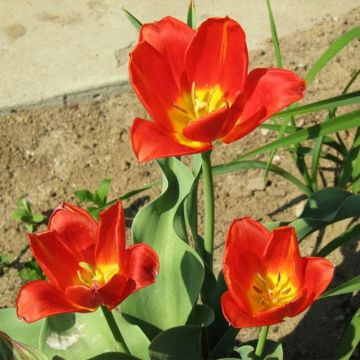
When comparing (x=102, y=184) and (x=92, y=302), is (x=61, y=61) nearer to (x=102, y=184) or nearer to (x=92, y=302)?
(x=102, y=184)

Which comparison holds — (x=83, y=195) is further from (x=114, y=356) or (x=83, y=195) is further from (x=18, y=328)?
(x=114, y=356)

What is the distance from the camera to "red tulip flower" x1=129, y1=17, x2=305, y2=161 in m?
1.23

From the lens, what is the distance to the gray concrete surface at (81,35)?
3.17m

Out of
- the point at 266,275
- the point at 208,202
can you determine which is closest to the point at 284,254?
the point at 266,275

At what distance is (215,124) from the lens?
1.20 metres

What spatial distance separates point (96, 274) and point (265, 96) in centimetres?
42

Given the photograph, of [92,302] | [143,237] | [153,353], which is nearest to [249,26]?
[143,237]

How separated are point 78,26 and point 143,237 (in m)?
2.05

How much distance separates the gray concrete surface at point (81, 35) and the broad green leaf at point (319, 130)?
156 centimetres

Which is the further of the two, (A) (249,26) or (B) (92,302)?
(A) (249,26)

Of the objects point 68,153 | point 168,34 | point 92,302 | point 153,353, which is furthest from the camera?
point 68,153

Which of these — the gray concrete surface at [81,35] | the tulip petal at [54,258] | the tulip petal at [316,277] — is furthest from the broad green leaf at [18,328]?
the gray concrete surface at [81,35]

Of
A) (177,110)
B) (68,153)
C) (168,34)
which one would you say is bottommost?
(68,153)

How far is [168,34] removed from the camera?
1.37m
